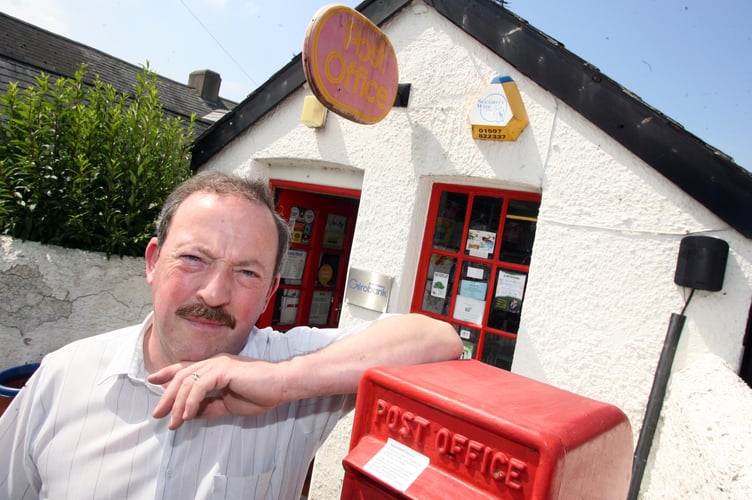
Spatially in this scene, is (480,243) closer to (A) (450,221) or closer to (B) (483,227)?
(B) (483,227)

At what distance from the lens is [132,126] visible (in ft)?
13.0

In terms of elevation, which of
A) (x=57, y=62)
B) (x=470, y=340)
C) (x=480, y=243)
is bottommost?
(x=470, y=340)

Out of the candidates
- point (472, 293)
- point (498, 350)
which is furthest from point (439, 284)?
point (498, 350)

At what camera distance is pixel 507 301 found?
3.20 m

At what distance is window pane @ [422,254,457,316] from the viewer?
3449mm

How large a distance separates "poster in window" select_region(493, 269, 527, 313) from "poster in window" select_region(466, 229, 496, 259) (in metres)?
0.18

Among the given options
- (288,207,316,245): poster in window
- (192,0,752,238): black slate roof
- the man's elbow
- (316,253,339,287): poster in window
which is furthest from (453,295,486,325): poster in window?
(316,253,339,287): poster in window

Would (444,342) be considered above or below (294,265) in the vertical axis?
above

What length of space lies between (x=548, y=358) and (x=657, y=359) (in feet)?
1.84

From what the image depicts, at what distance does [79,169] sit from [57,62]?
7.09 metres

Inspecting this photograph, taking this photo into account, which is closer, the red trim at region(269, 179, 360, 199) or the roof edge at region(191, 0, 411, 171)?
the roof edge at region(191, 0, 411, 171)

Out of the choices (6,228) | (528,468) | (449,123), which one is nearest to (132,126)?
(6,228)

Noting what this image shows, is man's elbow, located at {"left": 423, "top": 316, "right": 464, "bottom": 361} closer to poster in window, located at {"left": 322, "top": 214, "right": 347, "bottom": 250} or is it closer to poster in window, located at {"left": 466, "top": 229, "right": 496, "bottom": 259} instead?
poster in window, located at {"left": 466, "top": 229, "right": 496, "bottom": 259}

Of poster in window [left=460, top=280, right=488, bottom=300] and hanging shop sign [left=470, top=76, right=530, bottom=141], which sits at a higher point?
hanging shop sign [left=470, top=76, right=530, bottom=141]
